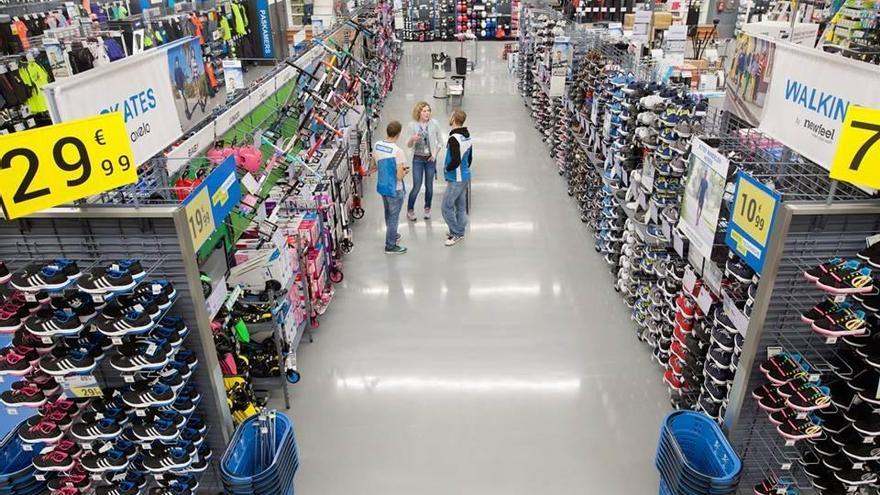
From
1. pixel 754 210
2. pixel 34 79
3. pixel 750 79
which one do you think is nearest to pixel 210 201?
pixel 754 210

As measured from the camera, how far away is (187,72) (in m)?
7.85

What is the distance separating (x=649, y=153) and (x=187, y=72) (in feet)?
20.4

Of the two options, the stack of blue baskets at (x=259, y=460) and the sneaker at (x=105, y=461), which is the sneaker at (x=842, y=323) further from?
the sneaker at (x=105, y=461)

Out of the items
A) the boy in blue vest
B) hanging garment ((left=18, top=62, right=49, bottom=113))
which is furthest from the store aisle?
hanging garment ((left=18, top=62, right=49, bottom=113))

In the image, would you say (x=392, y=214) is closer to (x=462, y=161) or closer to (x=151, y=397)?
(x=462, y=161)

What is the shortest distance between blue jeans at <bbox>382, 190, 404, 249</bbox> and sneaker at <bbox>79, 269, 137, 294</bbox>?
3855mm

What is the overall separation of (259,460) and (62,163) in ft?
6.66

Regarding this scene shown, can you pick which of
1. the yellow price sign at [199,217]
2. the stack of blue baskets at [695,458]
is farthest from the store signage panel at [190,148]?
the stack of blue baskets at [695,458]

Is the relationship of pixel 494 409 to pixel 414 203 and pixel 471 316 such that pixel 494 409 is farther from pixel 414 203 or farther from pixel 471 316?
pixel 414 203

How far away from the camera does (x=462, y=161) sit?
657 centimetres

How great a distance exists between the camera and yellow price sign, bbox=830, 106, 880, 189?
2371 millimetres

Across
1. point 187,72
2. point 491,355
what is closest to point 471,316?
point 491,355

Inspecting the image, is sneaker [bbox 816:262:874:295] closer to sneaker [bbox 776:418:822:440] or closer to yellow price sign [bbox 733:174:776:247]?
yellow price sign [bbox 733:174:776:247]

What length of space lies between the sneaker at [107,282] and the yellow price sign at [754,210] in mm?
3139
